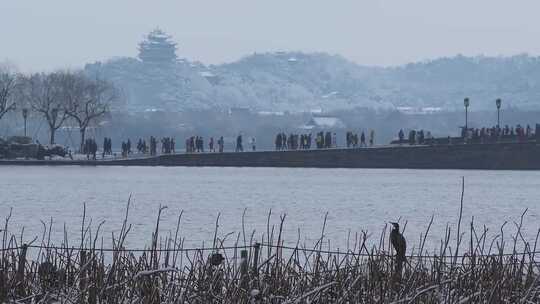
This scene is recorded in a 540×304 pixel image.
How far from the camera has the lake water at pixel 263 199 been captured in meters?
43.0

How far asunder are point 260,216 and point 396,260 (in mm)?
34404

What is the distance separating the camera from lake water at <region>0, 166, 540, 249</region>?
43.0m

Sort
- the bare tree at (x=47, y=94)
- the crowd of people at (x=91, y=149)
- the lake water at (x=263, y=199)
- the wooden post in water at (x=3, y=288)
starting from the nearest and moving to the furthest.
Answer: the wooden post in water at (x=3, y=288), the lake water at (x=263, y=199), the crowd of people at (x=91, y=149), the bare tree at (x=47, y=94)

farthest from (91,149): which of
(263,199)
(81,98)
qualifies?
(263,199)

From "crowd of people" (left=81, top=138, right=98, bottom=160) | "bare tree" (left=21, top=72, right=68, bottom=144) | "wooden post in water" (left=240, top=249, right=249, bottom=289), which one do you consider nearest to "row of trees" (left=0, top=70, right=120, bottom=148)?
"bare tree" (left=21, top=72, right=68, bottom=144)

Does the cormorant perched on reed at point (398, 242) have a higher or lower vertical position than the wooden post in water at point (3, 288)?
higher

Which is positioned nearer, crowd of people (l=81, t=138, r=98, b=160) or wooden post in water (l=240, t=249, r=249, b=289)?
wooden post in water (l=240, t=249, r=249, b=289)

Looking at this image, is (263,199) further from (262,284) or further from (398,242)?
(262,284)

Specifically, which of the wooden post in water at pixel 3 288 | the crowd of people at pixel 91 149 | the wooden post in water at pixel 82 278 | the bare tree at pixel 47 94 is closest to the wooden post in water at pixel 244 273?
the wooden post in water at pixel 82 278

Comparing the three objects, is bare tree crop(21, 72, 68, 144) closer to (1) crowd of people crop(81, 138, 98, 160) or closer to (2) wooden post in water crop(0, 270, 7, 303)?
(1) crowd of people crop(81, 138, 98, 160)

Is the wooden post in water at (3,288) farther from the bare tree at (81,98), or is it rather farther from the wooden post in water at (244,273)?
the bare tree at (81,98)

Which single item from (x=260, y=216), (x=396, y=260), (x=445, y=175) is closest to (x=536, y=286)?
(x=396, y=260)

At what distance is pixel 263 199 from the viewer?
61.8m

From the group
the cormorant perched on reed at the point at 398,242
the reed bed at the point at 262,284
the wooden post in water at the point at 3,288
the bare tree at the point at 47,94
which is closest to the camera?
the reed bed at the point at 262,284
